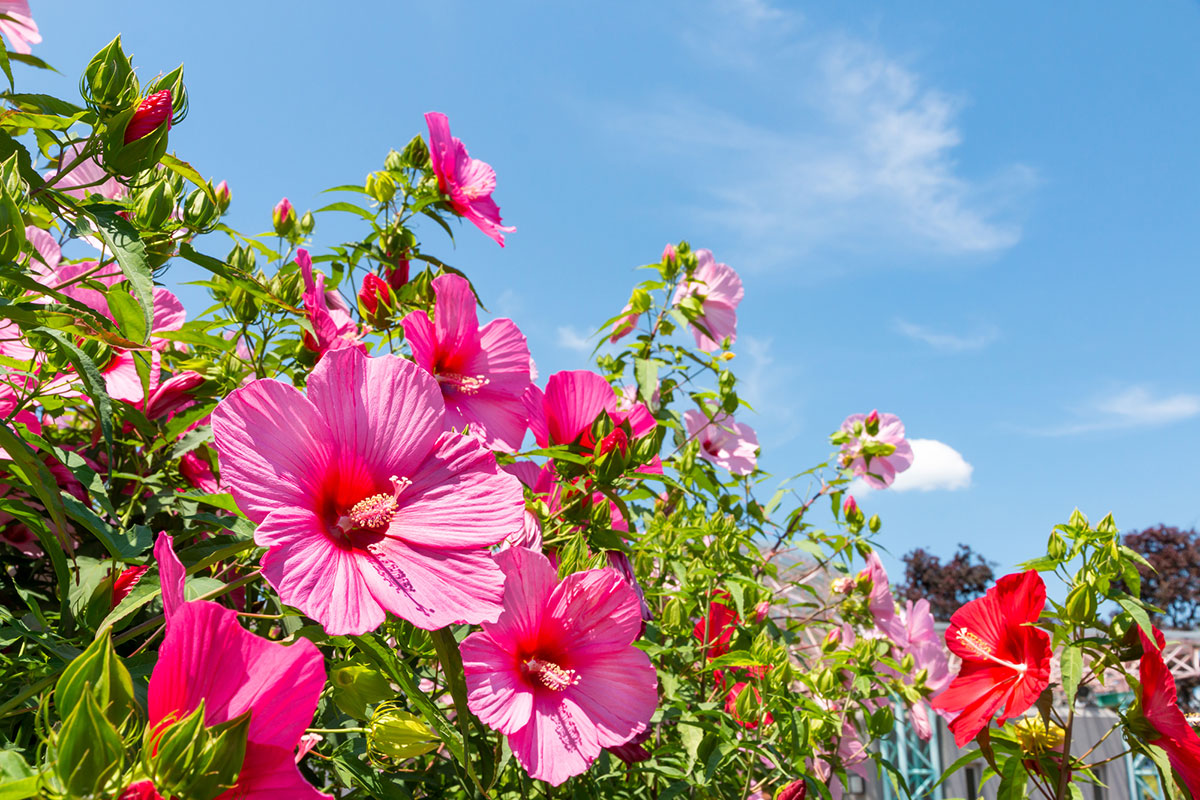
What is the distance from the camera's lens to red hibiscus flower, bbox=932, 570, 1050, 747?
1.18 meters

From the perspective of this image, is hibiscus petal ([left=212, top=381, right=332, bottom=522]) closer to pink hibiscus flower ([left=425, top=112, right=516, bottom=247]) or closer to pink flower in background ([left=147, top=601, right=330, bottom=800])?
pink flower in background ([left=147, top=601, right=330, bottom=800])

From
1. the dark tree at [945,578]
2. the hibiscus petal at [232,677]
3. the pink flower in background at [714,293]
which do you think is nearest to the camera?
the hibiscus petal at [232,677]

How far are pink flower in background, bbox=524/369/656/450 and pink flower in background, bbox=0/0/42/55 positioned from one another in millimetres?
817

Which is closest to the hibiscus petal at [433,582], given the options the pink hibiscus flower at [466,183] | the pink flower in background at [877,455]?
the pink hibiscus flower at [466,183]

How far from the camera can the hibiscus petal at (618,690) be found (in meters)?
0.86

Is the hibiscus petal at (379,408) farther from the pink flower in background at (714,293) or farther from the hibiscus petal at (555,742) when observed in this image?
the pink flower in background at (714,293)

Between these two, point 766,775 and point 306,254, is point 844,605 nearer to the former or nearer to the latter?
point 766,775

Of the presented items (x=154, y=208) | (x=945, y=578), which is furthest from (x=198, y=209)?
(x=945, y=578)

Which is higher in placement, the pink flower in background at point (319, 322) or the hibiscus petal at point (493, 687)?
the pink flower in background at point (319, 322)

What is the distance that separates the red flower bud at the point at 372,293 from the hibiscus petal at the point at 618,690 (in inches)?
21.8

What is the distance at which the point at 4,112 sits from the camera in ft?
2.63

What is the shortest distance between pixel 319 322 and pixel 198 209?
212mm

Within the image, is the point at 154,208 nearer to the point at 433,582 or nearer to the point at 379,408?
the point at 379,408

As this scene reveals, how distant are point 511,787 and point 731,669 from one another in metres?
0.53
